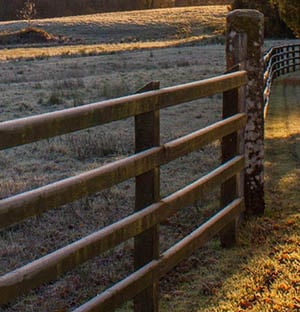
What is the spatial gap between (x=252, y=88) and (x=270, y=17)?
49.7m

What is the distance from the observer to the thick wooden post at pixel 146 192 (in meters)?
4.18

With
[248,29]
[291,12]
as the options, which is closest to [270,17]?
[291,12]

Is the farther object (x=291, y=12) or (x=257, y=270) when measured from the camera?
(x=291, y=12)

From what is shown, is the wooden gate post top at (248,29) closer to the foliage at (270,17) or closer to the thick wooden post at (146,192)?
the thick wooden post at (146,192)

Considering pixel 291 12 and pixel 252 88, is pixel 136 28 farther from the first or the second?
pixel 252 88

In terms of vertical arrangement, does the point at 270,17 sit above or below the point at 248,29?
above

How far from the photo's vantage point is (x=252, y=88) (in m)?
6.52

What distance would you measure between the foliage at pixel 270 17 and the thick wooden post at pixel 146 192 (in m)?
47.1

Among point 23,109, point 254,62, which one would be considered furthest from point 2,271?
point 23,109

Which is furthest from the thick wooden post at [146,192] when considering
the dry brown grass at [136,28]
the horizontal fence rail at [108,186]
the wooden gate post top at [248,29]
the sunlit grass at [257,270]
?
the dry brown grass at [136,28]

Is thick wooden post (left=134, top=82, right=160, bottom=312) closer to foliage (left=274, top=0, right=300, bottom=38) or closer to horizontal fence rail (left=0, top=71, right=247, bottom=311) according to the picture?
horizontal fence rail (left=0, top=71, right=247, bottom=311)

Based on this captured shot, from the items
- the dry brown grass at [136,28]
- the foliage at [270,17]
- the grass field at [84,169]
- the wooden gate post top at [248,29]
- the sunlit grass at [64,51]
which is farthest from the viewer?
the dry brown grass at [136,28]

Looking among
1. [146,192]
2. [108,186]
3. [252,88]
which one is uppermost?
[252,88]

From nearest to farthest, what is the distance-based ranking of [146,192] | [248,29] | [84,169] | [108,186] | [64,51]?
1. [108,186]
2. [146,192]
3. [248,29]
4. [84,169]
5. [64,51]
